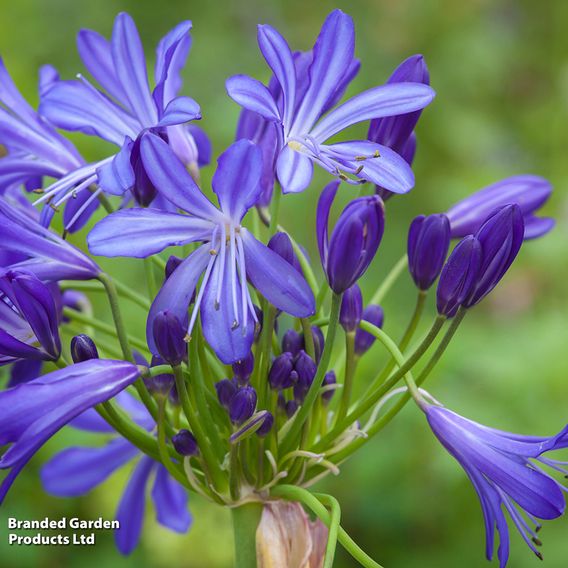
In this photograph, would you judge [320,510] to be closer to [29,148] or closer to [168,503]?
[168,503]

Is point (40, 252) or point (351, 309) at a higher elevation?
point (40, 252)

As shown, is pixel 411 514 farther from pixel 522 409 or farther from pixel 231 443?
pixel 231 443

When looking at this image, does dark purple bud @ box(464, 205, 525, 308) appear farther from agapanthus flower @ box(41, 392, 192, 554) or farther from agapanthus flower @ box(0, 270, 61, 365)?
agapanthus flower @ box(41, 392, 192, 554)

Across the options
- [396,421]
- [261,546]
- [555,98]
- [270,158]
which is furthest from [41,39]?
[261,546]

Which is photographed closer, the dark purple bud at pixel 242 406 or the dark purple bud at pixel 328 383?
the dark purple bud at pixel 242 406

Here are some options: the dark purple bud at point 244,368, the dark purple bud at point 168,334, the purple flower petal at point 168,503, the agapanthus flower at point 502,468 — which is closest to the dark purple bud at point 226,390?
the dark purple bud at point 244,368

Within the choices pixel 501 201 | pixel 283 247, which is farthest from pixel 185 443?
pixel 501 201

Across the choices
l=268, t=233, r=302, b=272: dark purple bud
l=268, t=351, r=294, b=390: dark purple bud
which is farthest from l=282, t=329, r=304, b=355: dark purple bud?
l=268, t=233, r=302, b=272: dark purple bud

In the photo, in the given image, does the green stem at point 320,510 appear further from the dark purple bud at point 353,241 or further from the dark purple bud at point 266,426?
the dark purple bud at point 353,241
